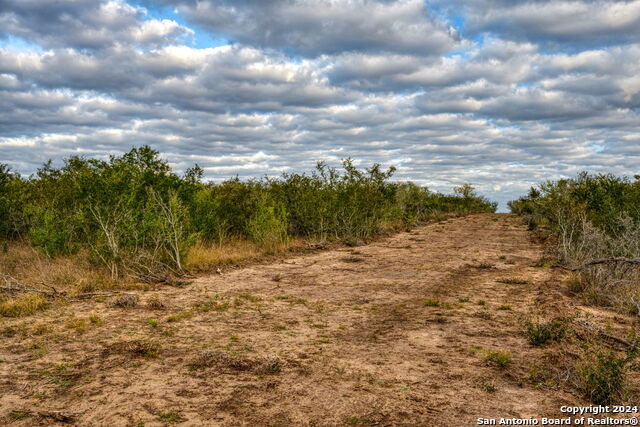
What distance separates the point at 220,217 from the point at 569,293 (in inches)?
540

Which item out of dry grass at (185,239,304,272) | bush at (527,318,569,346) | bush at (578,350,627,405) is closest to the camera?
bush at (578,350,627,405)

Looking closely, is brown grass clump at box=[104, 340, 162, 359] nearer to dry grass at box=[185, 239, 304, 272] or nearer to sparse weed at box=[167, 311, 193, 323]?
sparse weed at box=[167, 311, 193, 323]

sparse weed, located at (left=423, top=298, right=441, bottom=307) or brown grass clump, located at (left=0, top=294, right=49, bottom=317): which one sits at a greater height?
sparse weed, located at (left=423, top=298, right=441, bottom=307)

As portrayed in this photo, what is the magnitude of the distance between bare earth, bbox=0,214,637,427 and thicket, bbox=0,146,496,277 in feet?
7.64

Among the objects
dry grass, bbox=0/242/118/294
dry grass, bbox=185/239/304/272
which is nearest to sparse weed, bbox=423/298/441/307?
dry grass, bbox=185/239/304/272

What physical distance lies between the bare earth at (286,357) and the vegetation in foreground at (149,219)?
1988mm

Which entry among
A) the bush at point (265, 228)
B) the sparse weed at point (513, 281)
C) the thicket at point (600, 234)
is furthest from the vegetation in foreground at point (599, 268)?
the bush at point (265, 228)

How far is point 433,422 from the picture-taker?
15.0ft

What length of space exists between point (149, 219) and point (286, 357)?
26.7ft

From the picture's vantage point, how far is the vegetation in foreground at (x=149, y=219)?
12016mm

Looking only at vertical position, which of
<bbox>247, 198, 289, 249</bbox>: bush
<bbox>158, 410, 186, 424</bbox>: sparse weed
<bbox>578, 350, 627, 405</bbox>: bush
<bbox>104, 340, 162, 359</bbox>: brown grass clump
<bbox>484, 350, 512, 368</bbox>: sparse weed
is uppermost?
<bbox>247, 198, 289, 249</bbox>: bush

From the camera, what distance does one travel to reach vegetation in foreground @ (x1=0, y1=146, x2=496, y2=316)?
12016mm

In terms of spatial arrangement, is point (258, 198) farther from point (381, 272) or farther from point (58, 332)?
point (58, 332)

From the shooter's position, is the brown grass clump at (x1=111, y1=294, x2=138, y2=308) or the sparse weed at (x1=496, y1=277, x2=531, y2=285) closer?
the brown grass clump at (x1=111, y1=294, x2=138, y2=308)
